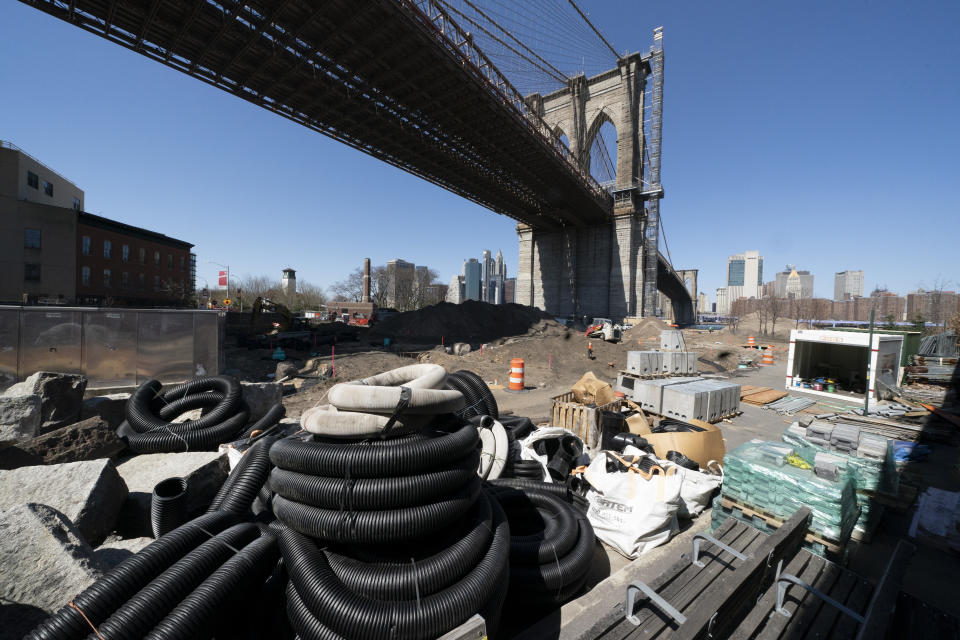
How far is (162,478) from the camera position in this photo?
4.27 metres

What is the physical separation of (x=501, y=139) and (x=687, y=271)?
356 feet

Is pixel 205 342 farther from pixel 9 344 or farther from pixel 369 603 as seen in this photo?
pixel 369 603

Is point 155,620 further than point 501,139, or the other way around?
point 501,139

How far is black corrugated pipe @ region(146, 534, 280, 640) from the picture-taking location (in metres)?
2.02

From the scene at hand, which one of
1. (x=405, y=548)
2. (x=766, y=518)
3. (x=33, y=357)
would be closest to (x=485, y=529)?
(x=405, y=548)

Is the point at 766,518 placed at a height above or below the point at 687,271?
below

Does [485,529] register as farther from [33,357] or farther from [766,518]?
[33,357]

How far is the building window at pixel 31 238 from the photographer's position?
110 feet

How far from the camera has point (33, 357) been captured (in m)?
8.56

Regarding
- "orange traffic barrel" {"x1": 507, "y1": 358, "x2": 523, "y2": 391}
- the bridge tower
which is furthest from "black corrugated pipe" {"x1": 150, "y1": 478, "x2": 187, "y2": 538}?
the bridge tower

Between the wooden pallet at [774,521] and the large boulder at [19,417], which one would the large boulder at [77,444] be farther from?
the wooden pallet at [774,521]

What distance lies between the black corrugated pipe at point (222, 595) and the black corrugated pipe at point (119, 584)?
31cm

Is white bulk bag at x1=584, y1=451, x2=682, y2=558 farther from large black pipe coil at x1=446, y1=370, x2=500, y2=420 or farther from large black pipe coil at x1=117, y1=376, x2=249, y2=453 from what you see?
large black pipe coil at x1=117, y1=376, x2=249, y2=453

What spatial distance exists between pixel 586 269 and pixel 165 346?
132 ft
